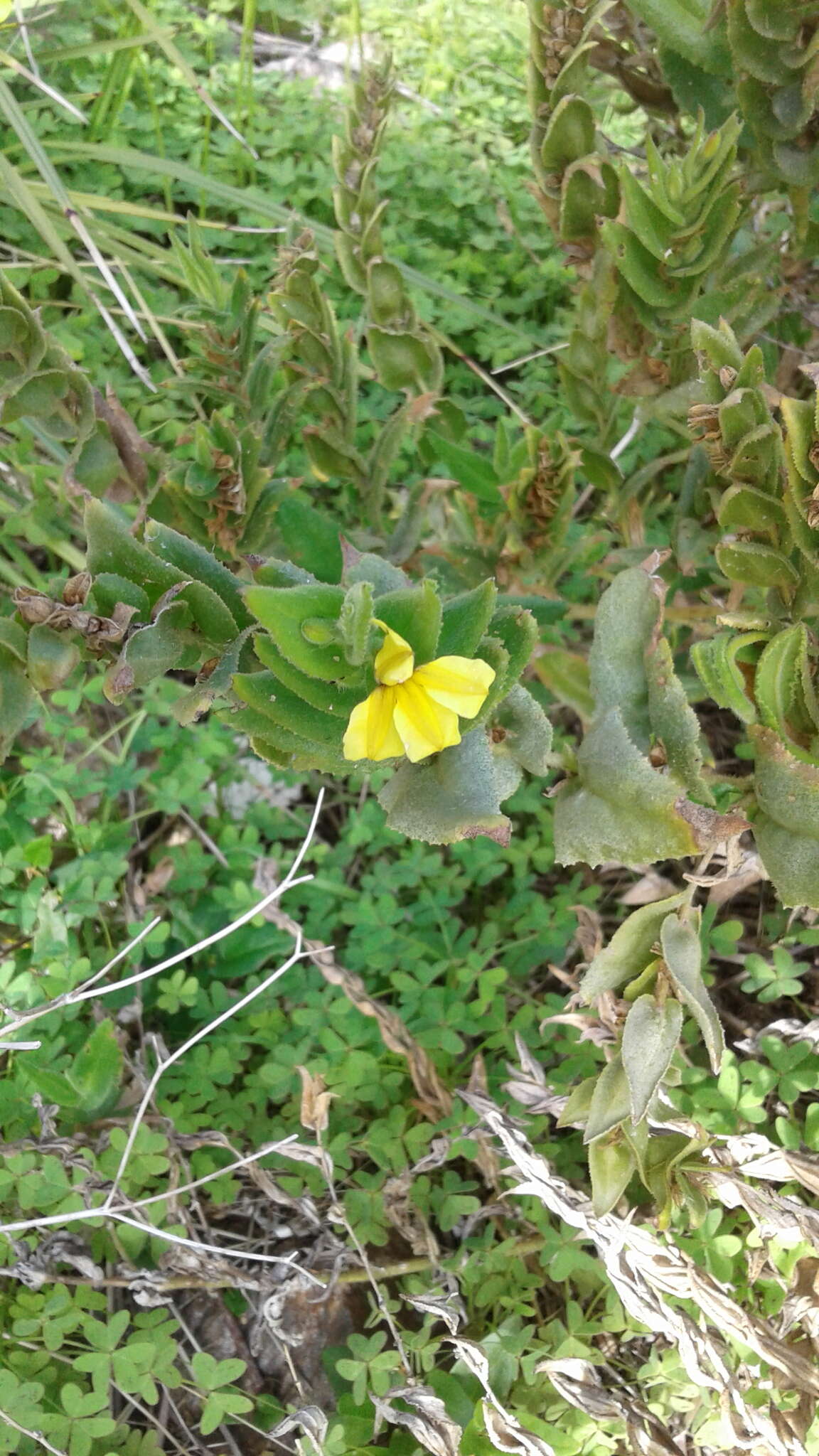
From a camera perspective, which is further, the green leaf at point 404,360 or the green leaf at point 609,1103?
the green leaf at point 404,360

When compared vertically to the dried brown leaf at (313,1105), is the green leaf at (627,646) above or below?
above

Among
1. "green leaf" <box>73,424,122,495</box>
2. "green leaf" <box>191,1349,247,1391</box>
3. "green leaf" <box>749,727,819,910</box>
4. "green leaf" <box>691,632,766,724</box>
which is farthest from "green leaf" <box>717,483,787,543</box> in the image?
"green leaf" <box>191,1349,247,1391</box>

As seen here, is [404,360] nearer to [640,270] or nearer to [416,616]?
[640,270]

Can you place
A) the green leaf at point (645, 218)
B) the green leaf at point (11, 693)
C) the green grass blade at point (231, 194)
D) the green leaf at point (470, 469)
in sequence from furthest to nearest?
the green grass blade at point (231, 194), the green leaf at point (470, 469), the green leaf at point (645, 218), the green leaf at point (11, 693)

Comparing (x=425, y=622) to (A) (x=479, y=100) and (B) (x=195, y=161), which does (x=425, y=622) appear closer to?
(B) (x=195, y=161)

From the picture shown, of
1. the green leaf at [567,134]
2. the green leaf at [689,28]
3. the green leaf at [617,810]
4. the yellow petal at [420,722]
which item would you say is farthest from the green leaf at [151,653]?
the green leaf at [689,28]

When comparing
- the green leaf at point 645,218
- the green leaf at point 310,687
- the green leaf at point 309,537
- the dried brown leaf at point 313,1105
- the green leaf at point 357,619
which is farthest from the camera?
the green leaf at point 309,537

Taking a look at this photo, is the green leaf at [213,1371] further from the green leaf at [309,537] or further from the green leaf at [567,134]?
the green leaf at [567,134]

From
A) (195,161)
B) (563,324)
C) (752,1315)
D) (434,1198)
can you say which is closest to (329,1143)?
(434,1198)

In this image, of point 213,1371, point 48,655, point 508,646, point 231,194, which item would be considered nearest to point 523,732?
point 508,646
